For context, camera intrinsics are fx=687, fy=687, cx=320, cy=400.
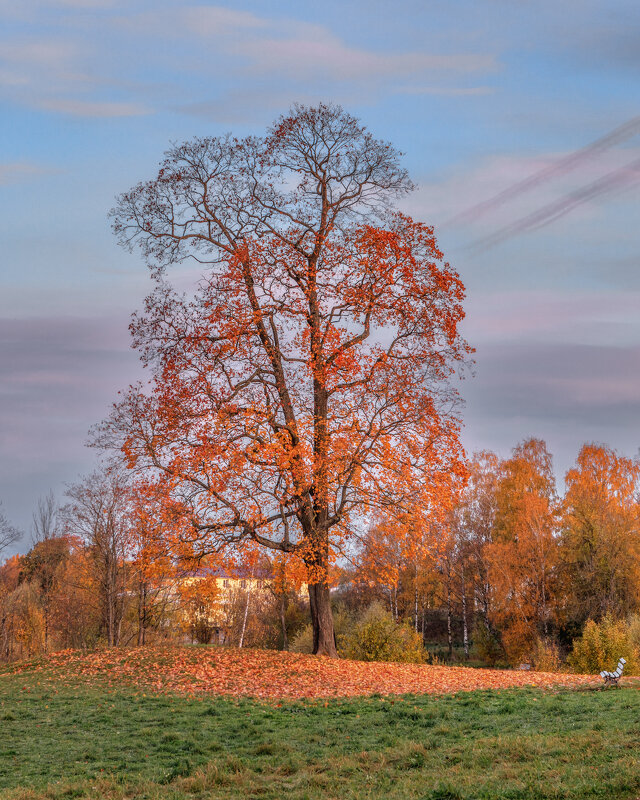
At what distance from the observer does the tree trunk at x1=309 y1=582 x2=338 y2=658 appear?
22125mm

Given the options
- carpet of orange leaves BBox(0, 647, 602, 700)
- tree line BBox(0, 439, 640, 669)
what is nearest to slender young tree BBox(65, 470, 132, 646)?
tree line BBox(0, 439, 640, 669)

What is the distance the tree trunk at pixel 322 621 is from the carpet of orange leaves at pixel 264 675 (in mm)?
1069

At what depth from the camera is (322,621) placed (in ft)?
73.3

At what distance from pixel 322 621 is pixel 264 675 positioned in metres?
4.11

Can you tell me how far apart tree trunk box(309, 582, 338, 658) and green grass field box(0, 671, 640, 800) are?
7.29 m

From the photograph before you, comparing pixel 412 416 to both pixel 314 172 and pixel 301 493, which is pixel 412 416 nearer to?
pixel 301 493

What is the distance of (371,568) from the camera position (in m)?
20.5

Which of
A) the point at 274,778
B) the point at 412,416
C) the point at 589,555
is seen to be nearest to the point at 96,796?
the point at 274,778

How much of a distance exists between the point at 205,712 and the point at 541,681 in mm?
9136

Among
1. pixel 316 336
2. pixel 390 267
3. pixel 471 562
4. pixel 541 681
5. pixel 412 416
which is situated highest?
pixel 390 267

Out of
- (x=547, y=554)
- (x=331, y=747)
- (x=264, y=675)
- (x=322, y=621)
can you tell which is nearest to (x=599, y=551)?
(x=547, y=554)

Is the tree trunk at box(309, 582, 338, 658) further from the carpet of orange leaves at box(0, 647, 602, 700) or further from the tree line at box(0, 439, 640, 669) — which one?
the tree line at box(0, 439, 640, 669)

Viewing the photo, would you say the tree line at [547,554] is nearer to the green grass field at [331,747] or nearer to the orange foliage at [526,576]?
the orange foliage at [526,576]

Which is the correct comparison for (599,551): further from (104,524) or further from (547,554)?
(104,524)
